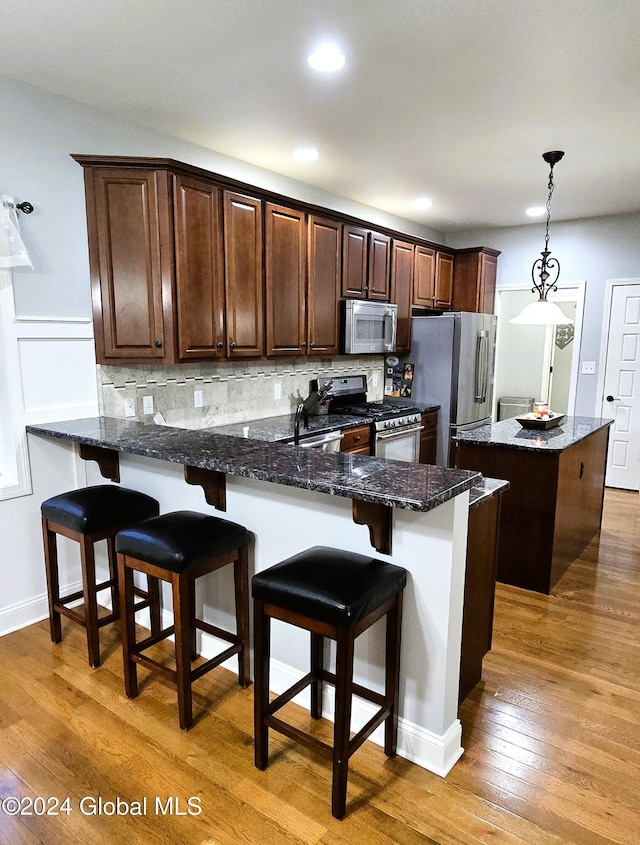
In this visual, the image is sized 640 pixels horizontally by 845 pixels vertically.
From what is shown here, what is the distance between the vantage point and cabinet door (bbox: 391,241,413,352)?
4.81 metres

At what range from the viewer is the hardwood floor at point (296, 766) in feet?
5.19

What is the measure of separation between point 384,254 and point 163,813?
4.18 meters

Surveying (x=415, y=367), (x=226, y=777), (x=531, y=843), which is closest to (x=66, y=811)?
(x=226, y=777)

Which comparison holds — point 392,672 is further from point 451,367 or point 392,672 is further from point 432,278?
point 432,278

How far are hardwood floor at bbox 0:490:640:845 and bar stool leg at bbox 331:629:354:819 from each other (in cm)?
17

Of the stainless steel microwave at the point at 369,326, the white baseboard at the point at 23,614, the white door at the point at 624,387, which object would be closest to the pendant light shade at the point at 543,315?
the stainless steel microwave at the point at 369,326

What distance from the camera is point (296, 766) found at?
1811 millimetres

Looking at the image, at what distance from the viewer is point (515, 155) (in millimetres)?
3434

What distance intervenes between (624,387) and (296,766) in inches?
196

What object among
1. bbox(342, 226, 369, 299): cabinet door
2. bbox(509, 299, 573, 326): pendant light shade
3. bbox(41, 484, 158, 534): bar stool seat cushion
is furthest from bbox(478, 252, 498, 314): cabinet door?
bbox(41, 484, 158, 534): bar stool seat cushion

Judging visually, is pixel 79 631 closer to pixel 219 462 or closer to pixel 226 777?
pixel 226 777

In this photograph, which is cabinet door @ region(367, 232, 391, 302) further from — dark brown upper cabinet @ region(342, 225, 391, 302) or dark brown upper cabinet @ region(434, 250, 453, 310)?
dark brown upper cabinet @ region(434, 250, 453, 310)

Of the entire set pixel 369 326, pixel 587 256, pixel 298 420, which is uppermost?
pixel 587 256

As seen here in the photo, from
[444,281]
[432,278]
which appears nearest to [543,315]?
[432,278]
